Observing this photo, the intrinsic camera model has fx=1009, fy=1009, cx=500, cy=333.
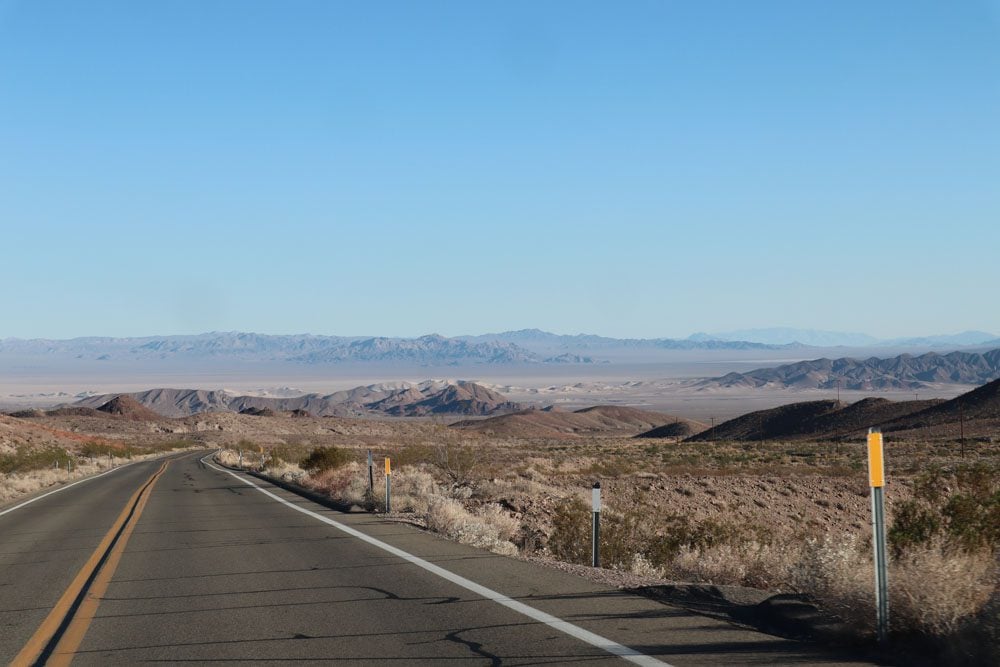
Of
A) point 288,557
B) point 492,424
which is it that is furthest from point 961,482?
point 492,424

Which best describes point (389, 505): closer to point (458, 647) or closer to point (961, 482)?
point (961, 482)

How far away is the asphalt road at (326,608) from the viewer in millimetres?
7582

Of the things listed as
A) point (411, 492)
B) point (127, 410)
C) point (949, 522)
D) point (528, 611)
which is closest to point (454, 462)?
point (411, 492)

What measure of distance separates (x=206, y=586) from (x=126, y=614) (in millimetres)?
1537

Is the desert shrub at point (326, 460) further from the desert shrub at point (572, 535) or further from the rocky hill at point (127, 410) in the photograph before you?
the rocky hill at point (127, 410)

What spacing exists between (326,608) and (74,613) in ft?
8.04

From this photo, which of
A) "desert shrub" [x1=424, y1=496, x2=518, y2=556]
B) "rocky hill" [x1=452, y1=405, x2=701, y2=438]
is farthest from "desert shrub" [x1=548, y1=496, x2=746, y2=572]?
"rocky hill" [x1=452, y1=405, x2=701, y2=438]

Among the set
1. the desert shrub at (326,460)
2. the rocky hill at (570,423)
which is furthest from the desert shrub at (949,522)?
the rocky hill at (570,423)

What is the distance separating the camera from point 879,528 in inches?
281

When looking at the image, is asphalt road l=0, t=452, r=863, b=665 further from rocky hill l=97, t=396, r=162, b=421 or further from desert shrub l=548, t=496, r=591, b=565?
rocky hill l=97, t=396, r=162, b=421

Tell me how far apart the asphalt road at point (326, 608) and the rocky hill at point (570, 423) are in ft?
343

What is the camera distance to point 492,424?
A: 427 feet

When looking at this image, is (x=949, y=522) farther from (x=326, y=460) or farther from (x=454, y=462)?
(x=326, y=460)

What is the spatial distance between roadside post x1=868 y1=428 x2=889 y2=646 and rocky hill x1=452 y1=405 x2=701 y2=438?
111468 millimetres
